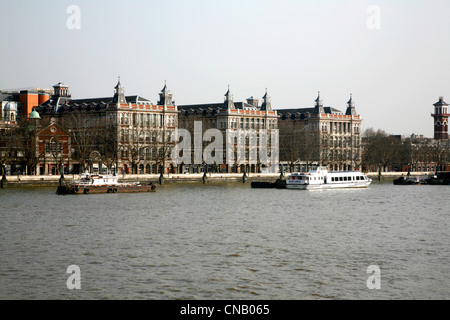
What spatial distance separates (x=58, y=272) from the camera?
31.8 metres

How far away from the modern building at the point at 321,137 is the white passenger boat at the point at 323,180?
127 ft

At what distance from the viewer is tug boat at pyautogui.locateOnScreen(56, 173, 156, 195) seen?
81.5 metres

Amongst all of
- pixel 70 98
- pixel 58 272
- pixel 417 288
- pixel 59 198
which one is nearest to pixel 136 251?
pixel 58 272

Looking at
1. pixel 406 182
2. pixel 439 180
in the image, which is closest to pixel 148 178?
pixel 406 182

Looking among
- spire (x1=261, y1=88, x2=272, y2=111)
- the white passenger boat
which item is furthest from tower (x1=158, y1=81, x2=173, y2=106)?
the white passenger boat

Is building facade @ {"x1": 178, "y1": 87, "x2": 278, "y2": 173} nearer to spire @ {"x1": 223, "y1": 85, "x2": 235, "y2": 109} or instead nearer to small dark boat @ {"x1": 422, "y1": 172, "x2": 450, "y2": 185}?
spire @ {"x1": 223, "y1": 85, "x2": 235, "y2": 109}

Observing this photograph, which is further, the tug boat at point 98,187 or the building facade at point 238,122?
the building facade at point 238,122

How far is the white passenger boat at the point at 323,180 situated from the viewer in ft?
323

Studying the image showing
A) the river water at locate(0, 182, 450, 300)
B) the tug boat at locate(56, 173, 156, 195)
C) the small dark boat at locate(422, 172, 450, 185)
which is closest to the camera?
the river water at locate(0, 182, 450, 300)

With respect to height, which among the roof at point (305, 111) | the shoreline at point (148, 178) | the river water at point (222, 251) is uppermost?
the roof at point (305, 111)

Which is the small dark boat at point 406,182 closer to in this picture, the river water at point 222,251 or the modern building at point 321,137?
the modern building at point 321,137

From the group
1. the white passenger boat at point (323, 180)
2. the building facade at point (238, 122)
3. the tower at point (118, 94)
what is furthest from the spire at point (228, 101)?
the white passenger boat at point (323, 180)

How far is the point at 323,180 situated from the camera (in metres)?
99.6

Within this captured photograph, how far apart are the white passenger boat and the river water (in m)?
33.2
